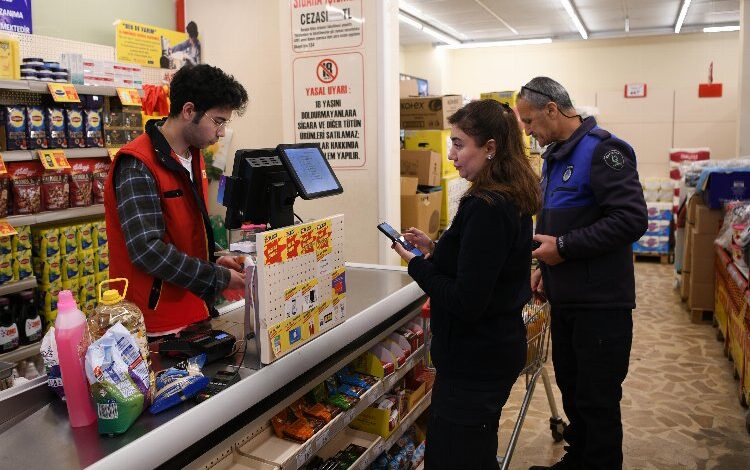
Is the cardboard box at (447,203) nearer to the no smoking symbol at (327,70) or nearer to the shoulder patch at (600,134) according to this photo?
the no smoking symbol at (327,70)

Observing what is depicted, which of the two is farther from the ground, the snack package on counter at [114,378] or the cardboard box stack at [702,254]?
the snack package on counter at [114,378]

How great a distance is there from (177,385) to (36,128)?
9.67ft

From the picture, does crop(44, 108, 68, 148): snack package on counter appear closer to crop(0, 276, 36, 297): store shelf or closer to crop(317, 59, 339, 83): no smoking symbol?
crop(0, 276, 36, 297): store shelf

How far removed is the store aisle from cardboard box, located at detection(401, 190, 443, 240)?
133 centimetres

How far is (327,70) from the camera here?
3867 mm

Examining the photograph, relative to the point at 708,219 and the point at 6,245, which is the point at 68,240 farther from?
the point at 708,219

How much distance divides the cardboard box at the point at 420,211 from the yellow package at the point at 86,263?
83.5 inches

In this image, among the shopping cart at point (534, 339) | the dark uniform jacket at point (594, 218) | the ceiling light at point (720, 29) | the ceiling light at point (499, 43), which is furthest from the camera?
the ceiling light at point (499, 43)

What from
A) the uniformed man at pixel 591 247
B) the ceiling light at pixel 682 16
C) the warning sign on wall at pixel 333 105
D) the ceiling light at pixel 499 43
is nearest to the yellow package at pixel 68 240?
the warning sign on wall at pixel 333 105

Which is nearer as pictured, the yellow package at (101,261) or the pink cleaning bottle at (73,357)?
the pink cleaning bottle at (73,357)

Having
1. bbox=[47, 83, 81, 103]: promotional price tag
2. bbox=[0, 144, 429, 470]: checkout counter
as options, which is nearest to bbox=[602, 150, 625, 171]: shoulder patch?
bbox=[0, 144, 429, 470]: checkout counter

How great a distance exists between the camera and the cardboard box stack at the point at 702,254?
5.63 meters

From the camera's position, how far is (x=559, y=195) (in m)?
2.72

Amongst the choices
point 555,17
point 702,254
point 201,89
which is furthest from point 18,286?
point 555,17
